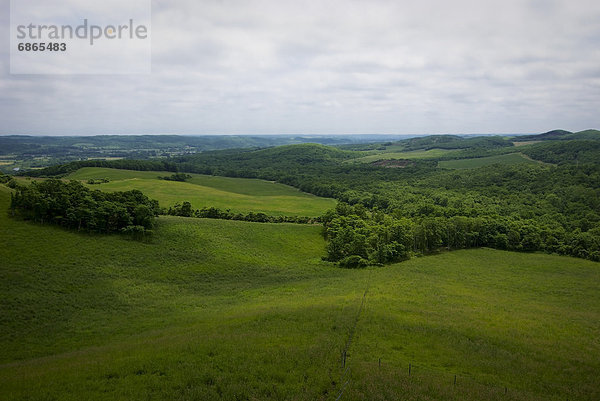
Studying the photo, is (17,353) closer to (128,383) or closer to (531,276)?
(128,383)

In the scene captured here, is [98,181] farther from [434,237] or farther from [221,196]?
[434,237]

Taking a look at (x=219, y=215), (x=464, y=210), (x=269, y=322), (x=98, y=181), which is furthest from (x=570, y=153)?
(x=98, y=181)

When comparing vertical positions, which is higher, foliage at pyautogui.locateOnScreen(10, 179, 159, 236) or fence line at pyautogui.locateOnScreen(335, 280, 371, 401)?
foliage at pyautogui.locateOnScreen(10, 179, 159, 236)

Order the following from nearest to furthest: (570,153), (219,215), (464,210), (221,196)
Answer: (219,215), (464,210), (221,196), (570,153)

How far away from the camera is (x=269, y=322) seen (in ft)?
81.1

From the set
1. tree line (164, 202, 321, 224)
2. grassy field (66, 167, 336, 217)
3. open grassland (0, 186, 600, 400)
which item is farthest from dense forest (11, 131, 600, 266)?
grassy field (66, 167, 336, 217)

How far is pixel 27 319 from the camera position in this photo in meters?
30.6

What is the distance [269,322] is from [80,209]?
148 feet

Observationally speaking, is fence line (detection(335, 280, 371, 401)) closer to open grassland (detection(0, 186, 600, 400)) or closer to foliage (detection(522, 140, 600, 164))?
open grassland (detection(0, 186, 600, 400))

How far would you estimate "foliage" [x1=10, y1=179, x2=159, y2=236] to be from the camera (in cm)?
5259

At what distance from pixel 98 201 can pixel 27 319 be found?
105 feet

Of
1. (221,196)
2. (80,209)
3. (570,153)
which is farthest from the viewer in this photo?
(570,153)

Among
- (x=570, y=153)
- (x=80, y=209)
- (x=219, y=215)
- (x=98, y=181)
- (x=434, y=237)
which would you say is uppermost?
(x=570, y=153)

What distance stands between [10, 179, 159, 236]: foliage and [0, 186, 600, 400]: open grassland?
2712 millimetres
